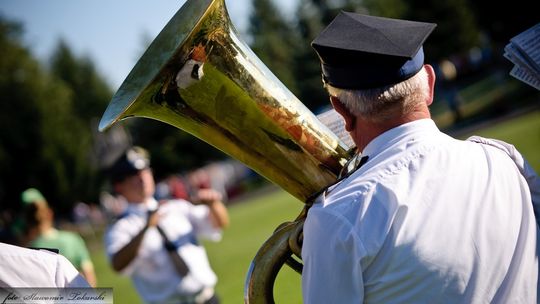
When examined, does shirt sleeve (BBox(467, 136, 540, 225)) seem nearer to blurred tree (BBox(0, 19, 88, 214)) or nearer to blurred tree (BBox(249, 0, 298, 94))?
blurred tree (BBox(0, 19, 88, 214))

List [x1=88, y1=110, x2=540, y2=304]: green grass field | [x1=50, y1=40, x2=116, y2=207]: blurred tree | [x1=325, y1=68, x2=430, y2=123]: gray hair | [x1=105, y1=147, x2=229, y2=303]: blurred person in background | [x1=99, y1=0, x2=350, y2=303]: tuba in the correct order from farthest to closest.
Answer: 1. [x1=50, y1=40, x2=116, y2=207]: blurred tree
2. [x1=88, y1=110, x2=540, y2=304]: green grass field
3. [x1=105, y1=147, x2=229, y2=303]: blurred person in background
4. [x1=99, y1=0, x2=350, y2=303]: tuba
5. [x1=325, y1=68, x2=430, y2=123]: gray hair

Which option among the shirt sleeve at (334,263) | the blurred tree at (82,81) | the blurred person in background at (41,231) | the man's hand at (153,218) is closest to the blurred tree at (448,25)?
the blurred tree at (82,81)

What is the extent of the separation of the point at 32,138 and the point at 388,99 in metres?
36.2

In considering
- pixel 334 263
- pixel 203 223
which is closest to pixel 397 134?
pixel 334 263

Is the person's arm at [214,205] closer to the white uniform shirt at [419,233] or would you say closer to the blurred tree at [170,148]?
the white uniform shirt at [419,233]

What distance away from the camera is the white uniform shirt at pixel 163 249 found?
4.86m

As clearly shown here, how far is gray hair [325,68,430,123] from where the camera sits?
1.86 m

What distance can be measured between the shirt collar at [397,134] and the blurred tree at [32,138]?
34.9 metres

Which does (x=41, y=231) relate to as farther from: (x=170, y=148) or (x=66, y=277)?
(x=170, y=148)

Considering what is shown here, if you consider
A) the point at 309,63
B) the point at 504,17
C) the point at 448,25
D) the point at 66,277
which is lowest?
the point at 448,25

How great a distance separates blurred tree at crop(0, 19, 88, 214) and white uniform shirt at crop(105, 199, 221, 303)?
3127 centimetres

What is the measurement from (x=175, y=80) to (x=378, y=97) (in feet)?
2.67

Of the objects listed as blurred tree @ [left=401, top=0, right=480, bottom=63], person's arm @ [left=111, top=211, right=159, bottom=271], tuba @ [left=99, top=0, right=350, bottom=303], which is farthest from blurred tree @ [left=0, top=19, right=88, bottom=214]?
tuba @ [left=99, top=0, right=350, bottom=303]

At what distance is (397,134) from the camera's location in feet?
6.18
